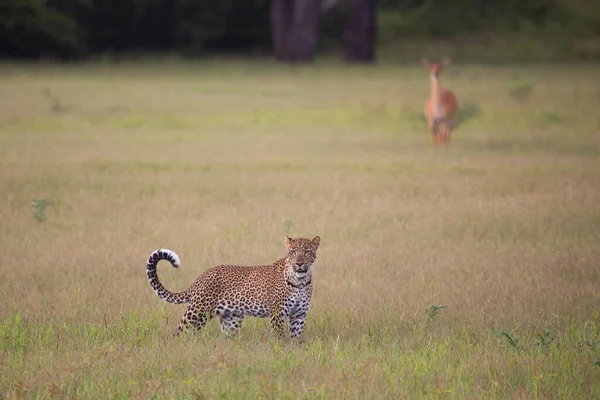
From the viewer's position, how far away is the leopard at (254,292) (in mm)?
7812

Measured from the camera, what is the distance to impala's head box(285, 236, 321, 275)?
7.71 m

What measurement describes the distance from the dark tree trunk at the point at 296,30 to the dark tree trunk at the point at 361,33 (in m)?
1.40

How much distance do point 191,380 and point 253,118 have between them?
63.3ft

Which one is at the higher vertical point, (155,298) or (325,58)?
(325,58)

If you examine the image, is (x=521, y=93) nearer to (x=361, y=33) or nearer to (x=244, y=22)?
(x=361, y=33)

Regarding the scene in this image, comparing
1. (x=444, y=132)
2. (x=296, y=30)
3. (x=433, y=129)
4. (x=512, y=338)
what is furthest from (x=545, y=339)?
(x=296, y=30)

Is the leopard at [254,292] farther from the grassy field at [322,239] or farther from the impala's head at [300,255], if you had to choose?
the grassy field at [322,239]

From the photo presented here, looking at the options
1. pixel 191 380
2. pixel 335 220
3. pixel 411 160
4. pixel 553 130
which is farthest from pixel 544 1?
pixel 191 380

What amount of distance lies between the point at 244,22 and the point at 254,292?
142 feet

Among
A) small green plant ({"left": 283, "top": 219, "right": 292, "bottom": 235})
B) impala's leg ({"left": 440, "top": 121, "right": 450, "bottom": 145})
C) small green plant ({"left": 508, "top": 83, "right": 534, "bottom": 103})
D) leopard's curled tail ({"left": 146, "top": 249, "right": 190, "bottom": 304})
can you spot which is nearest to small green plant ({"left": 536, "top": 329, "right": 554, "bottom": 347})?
leopard's curled tail ({"left": 146, "top": 249, "right": 190, "bottom": 304})

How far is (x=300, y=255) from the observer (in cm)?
772

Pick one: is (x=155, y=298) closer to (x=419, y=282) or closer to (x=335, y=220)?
(x=419, y=282)

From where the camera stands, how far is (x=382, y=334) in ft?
28.1

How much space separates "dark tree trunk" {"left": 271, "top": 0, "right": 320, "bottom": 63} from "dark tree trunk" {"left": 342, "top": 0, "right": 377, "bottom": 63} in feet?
4.58
